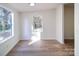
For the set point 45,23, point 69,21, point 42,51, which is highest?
point 69,21

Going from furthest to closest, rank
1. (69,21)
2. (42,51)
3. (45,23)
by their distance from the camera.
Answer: (69,21) < (45,23) < (42,51)

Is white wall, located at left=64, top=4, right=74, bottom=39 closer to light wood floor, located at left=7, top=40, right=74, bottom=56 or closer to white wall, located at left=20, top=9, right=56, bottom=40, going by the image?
white wall, located at left=20, top=9, right=56, bottom=40

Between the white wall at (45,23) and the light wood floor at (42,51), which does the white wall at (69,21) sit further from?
the light wood floor at (42,51)

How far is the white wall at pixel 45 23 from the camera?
8.85 m

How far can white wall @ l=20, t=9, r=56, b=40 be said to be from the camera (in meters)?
8.85

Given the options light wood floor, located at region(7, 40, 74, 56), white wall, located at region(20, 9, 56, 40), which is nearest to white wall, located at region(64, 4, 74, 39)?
white wall, located at region(20, 9, 56, 40)

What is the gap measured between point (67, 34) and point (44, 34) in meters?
1.79

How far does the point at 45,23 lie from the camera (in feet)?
29.2

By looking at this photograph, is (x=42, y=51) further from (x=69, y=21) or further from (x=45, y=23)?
(x=69, y=21)

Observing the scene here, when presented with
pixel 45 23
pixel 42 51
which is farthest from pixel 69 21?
pixel 42 51

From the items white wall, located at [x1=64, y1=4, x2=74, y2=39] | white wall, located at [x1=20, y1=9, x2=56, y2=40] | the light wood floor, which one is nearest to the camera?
the light wood floor

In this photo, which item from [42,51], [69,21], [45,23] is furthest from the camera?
[69,21]

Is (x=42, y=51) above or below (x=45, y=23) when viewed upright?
below

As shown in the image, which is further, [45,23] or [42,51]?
[45,23]
